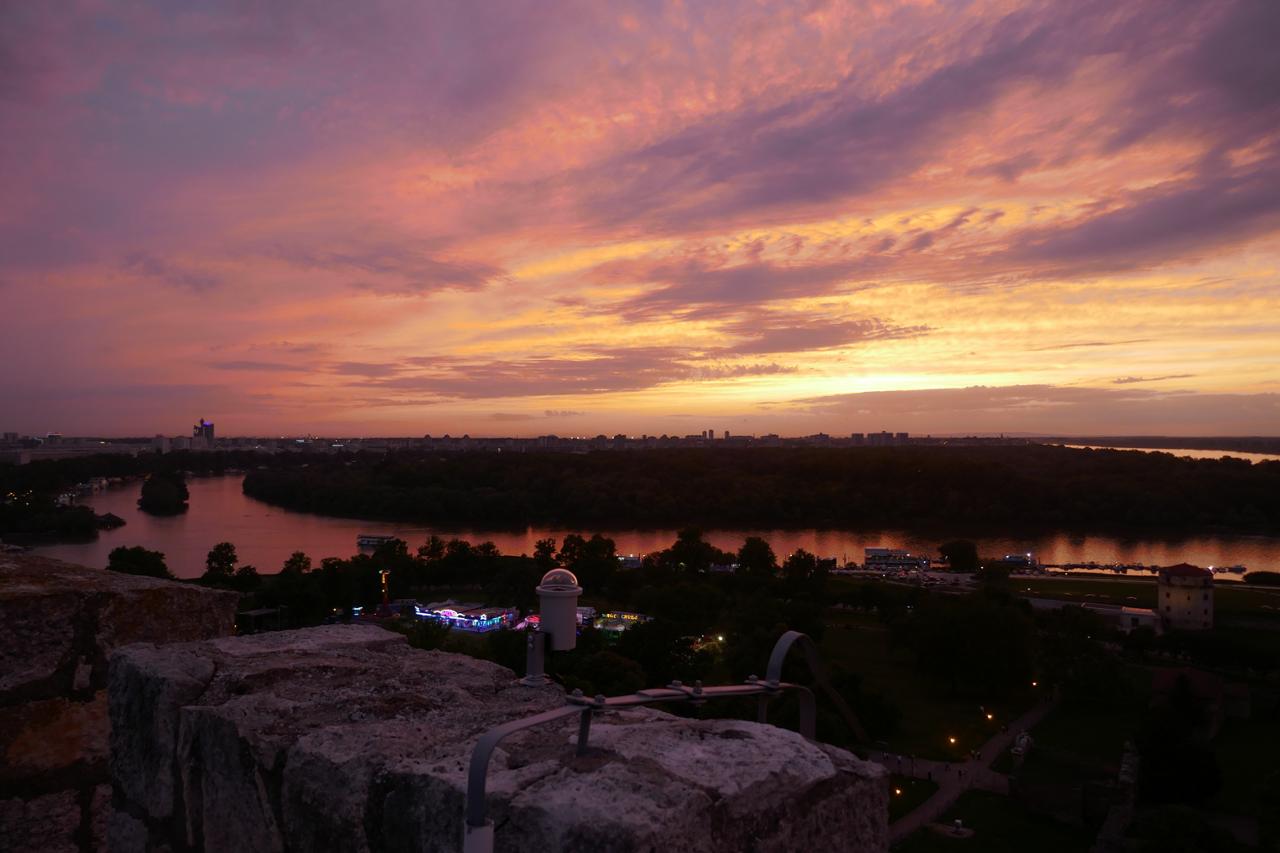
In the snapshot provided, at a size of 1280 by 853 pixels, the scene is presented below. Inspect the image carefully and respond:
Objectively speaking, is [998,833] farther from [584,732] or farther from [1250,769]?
[584,732]

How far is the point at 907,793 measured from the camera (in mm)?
11422

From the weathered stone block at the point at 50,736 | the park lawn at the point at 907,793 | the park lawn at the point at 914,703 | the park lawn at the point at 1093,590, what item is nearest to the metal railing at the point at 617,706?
the weathered stone block at the point at 50,736

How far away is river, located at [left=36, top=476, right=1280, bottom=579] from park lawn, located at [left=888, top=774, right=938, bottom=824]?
23766 millimetres

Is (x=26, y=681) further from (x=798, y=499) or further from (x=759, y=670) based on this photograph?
(x=798, y=499)

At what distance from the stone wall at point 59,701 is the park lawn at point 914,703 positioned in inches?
525

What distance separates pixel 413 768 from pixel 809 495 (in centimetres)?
5196

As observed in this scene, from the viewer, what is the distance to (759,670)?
16000 millimetres

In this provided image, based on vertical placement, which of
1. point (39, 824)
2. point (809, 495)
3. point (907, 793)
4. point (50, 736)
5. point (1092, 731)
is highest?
point (50, 736)

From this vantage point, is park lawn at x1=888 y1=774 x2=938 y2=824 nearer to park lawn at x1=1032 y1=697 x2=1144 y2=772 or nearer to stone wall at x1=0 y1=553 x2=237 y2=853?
park lawn at x1=1032 y1=697 x2=1144 y2=772

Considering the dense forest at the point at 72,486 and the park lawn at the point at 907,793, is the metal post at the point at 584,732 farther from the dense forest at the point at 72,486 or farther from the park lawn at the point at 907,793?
the dense forest at the point at 72,486

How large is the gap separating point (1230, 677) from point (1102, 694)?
4.56 metres

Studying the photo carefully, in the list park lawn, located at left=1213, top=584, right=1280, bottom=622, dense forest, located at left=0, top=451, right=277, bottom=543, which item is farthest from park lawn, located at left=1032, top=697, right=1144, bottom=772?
dense forest, located at left=0, top=451, right=277, bottom=543

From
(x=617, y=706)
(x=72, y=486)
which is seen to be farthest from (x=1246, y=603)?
(x=72, y=486)

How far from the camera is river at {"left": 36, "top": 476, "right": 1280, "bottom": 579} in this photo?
110 feet
